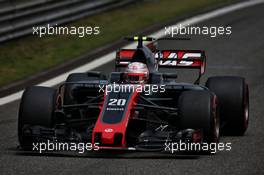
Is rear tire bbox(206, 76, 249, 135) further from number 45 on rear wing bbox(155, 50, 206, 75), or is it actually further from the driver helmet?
the driver helmet

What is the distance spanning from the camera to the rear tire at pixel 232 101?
13.6m

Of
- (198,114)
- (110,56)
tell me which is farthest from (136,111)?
(110,56)

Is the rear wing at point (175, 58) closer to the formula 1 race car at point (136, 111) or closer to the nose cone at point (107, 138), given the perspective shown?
the formula 1 race car at point (136, 111)

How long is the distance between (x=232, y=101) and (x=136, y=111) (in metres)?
1.60

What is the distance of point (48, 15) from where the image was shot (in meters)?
23.0

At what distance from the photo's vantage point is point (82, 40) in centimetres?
2258

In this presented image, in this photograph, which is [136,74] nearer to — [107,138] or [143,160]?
[107,138]

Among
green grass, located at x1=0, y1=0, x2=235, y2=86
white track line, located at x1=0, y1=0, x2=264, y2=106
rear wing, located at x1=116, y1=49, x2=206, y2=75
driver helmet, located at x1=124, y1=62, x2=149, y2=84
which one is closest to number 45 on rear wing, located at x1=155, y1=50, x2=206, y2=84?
rear wing, located at x1=116, y1=49, x2=206, y2=75

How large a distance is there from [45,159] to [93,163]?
0.61 metres

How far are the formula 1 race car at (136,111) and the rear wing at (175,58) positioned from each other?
612 millimetres

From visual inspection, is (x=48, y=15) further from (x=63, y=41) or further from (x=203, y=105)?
(x=203, y=105)

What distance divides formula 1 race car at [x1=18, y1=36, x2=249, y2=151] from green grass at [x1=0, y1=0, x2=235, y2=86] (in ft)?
17.5

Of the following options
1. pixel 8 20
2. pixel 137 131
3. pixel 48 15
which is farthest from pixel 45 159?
pixel 48 15

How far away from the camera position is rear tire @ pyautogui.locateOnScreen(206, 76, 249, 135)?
44.7ft
